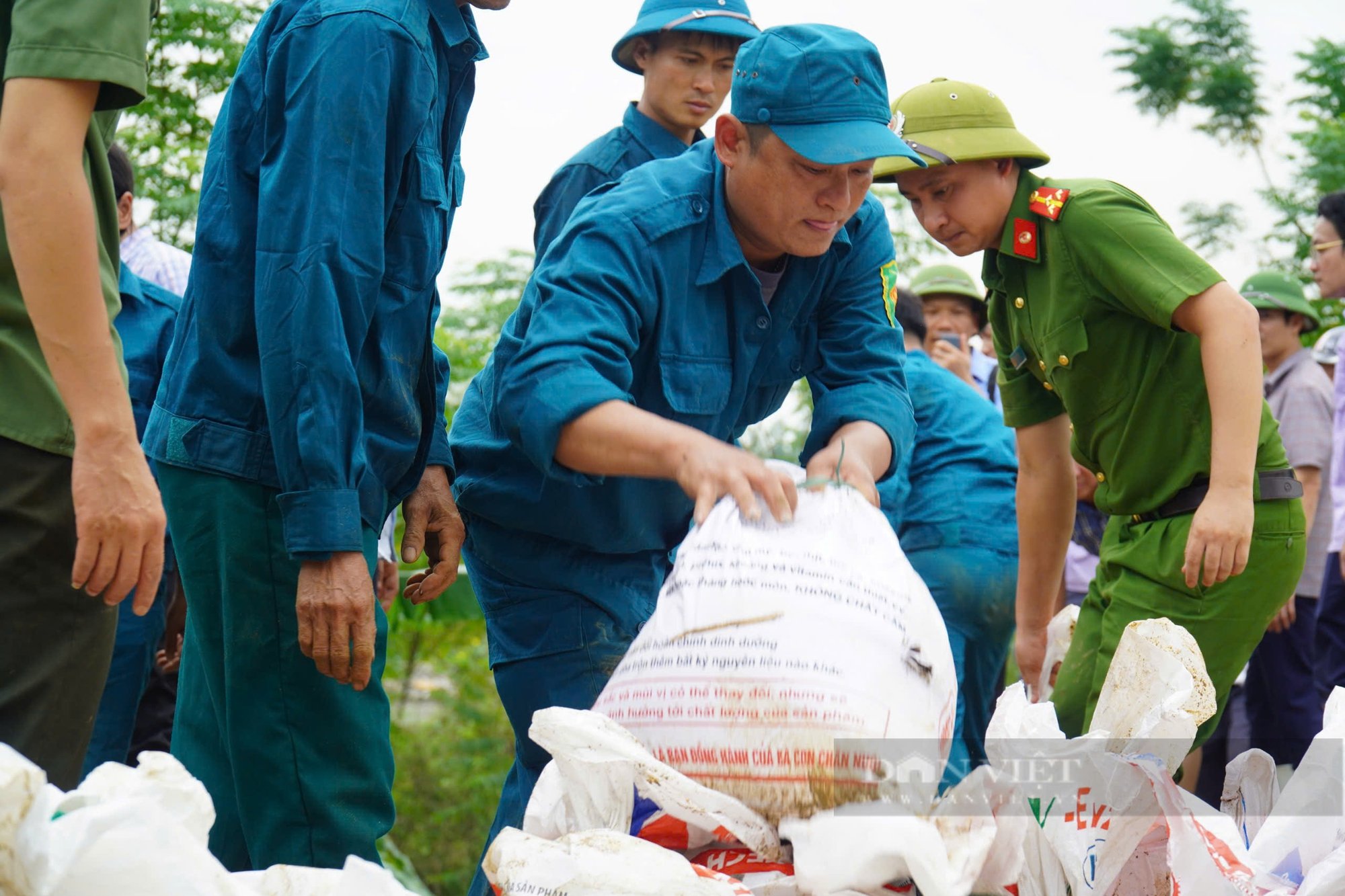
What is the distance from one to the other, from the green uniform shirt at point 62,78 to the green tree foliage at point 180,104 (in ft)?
14.0

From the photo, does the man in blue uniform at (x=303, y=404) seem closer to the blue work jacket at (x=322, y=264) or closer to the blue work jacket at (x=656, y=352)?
the blue work jacket at (x=322, y=264)

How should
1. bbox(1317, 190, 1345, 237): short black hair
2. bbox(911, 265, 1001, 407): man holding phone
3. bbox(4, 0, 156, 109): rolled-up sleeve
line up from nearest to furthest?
bbox(4, 0, 156, 109): rolled-up sleeve < bbox(1317, 190, 1345, 237): short black hair < bbox(911, 265, 1001, 407): man holding phone

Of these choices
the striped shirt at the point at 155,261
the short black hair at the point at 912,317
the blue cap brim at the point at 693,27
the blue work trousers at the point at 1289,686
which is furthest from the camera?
the blue work trousers at the point at 1289,686

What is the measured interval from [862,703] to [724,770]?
0.17m

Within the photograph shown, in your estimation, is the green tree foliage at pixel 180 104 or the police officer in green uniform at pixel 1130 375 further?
the green tree foliage at pixel 180 104

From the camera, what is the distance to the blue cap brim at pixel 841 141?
2.02 metres

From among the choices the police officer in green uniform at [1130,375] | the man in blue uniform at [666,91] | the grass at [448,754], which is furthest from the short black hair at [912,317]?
the grass at [448,754]

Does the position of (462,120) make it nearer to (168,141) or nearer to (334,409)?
(334,409)

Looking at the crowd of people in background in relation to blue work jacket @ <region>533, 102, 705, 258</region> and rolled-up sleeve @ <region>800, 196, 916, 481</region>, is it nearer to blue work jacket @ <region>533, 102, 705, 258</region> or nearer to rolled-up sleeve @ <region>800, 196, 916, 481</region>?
rolled-up sleeve @ <region>800, 196, 916, 481</region>

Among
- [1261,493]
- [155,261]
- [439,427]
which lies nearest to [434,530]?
[439,427]

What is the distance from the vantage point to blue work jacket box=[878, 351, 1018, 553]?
4070 mm

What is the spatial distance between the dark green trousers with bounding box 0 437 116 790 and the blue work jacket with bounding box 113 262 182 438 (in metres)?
1.61

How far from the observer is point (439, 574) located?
243 centimetres

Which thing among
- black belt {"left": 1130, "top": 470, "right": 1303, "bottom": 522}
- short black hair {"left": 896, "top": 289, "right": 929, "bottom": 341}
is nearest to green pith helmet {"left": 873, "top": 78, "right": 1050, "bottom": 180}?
black belt {"left": 1130, "top": 470, "right": 1303, "bottom": 522}
